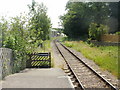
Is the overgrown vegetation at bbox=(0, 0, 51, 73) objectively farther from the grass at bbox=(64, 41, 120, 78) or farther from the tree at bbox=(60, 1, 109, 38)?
the tree at bbox=(60, 1, 109, 38)

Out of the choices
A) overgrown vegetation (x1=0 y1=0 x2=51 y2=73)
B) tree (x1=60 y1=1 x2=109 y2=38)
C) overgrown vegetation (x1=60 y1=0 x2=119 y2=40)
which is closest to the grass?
overgrown vegetation (x1=0 y1=0 x2=51 y2=73)

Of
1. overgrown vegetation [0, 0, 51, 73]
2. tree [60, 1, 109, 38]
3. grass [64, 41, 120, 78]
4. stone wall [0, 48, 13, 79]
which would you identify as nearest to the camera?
stone wall [0, 48, 13, 79]

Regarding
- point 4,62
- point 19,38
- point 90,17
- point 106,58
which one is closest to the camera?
point 4,62

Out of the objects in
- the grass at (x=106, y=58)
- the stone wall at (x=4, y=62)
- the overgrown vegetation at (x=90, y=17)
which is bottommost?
the grass at (x=106, y=58)

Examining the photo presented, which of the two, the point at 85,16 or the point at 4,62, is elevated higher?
the point at 85,16

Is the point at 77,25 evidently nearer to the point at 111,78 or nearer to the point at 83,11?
the point at 83,11

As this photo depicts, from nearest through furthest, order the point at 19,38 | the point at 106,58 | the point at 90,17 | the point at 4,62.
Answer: the point at 4,62, the point at 19,38, the point at 106,58, the point at 90,17

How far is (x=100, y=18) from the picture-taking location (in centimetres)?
4806

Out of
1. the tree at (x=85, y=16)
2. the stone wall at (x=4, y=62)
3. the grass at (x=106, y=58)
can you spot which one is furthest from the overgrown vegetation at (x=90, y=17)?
the stone wall at (x=4, y=62)

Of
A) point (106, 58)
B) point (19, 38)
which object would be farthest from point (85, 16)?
point (19, 38)

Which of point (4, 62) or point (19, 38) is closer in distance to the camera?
point (4, 62)

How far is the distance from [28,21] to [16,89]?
785 cm

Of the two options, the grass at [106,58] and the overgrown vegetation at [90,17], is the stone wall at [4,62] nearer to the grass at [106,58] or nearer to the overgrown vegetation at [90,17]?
the grass at [106,58]

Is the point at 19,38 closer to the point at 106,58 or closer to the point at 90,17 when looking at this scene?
the point at 106,58
